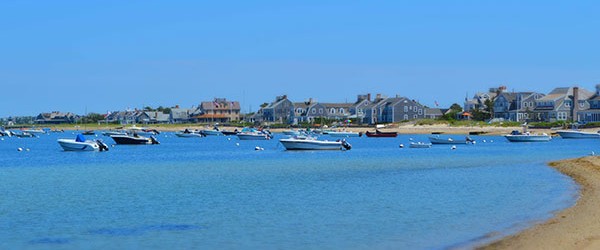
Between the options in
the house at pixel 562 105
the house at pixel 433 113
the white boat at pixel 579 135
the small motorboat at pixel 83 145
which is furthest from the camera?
the house at pixel 433 113

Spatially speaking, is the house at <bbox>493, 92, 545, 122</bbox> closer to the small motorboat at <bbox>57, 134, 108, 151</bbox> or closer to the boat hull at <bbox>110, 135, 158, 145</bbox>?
the boat hull at <bbox>110, 135, 158, 145</bbox>

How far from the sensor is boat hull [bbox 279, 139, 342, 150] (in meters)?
73.9

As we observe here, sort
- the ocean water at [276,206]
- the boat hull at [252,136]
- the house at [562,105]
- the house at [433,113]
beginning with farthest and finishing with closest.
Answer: the house at [433,113]
the house at [562,105]
the boat hull at [252,136]
the ocean water at [276,206]

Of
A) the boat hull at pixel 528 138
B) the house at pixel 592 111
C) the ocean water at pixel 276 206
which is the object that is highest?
the house at pixel 592 111

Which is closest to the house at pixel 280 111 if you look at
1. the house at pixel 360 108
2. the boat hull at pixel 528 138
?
the house at pixel 360 108

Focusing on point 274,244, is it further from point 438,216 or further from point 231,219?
point 438,216

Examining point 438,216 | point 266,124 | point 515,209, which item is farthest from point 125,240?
point 266,124

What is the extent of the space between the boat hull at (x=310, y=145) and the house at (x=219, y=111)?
11828 cm

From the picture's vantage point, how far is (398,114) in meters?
159

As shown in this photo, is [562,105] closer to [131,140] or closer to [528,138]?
[528,138]

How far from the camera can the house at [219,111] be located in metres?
193

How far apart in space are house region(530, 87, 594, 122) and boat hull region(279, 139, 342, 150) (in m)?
72.7

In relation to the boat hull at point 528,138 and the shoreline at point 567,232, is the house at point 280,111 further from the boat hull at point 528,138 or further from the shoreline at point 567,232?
the shoreline at point 567,232

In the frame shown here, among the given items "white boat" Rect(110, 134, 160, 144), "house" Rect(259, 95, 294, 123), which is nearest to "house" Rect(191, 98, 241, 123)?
"house" Rect(259, 95, 294, 123)
